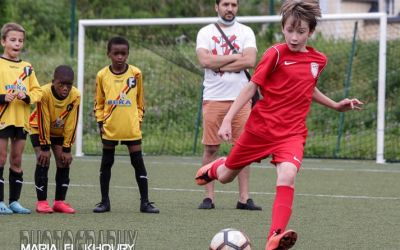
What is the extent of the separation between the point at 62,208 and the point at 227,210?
153 centimetres

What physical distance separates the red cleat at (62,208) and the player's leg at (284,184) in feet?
8.40

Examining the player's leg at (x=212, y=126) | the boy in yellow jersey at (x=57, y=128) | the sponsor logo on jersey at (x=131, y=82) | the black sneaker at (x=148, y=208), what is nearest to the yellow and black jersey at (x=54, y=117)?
the boy in yellow jersey at (x=57, y=128)

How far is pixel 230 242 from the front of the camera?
651 centimetres

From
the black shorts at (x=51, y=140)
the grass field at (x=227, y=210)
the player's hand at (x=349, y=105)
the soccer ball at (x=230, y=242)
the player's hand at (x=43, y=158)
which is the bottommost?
the grass field at (x=227, y=210)

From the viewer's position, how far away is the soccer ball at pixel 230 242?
649 cm

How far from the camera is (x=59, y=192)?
9.19 metres

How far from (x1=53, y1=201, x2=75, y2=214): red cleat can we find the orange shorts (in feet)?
4.83

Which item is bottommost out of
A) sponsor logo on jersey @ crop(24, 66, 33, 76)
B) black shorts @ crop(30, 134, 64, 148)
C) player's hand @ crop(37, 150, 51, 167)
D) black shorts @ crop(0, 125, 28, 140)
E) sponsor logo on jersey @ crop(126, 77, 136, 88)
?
player's hand @ crop(37, 150, 51, 167)

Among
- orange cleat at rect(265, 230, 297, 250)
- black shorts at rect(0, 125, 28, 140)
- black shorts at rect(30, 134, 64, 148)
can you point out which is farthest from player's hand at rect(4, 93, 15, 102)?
orange cleat at rect(265, 230, 297, 250)

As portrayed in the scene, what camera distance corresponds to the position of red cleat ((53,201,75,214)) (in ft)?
29.6

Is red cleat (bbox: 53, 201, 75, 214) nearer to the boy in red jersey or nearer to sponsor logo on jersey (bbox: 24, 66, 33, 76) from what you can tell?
sponsor logo on jersey (bbox: 24, 66, 33, 76)

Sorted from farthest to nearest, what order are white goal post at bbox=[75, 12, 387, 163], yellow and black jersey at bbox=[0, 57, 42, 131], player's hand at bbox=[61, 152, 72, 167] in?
white goal post at bbox=[75, 12, 387, 163]
player's hand at bbox=[61, 152, 72, 167]
yellow and black jersey at bbox=[0, 57, 42, 131]

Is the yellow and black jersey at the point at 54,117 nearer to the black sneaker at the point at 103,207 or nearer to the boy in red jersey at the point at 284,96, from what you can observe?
the black sneaker at the point at 103,207

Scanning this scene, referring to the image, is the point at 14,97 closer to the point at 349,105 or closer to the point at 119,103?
the point at 119,103
